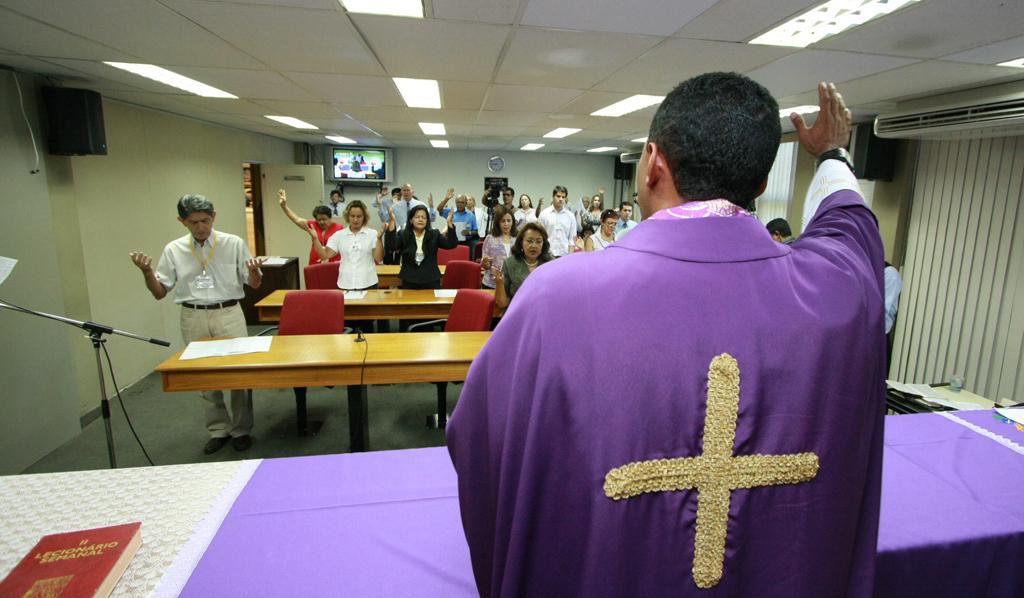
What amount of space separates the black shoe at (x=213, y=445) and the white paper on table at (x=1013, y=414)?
13.7 ft

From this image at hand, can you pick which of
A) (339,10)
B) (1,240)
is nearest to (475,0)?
(339,10)

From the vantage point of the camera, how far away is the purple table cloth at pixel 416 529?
1.04 m

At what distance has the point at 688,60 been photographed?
2953 millimetres

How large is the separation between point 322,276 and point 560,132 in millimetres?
4225

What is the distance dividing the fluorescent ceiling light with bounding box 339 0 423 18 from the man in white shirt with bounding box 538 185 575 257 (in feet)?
15.0

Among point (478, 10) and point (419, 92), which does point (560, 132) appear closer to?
point (419, 92)

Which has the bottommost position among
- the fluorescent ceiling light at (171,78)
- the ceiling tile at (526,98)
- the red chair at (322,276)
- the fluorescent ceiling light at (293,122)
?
the red chair at (322,276)

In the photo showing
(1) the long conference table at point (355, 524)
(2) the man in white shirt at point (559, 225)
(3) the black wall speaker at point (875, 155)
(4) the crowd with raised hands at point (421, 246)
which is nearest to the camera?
(1) the long conference table at point (355, 524)

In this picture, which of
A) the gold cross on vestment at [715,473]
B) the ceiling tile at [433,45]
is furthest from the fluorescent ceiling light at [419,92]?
the gold cross on vestment at [715,473]

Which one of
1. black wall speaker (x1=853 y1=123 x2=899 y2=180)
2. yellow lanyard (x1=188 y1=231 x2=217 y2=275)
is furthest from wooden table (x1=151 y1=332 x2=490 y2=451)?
black wall speaker (x1=853 y1=123 x2=899 y2=180)

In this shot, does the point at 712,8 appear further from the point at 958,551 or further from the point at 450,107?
the point at 450,107

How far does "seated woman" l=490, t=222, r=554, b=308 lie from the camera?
3.92 meters

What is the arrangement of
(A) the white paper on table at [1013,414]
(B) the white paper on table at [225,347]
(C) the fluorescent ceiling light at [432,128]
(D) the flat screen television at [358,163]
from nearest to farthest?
(A) the white paper on table at [1013,414] < (B) the white paper on table at [225,347] < (C) the fluorescent ceiling light at [432,128] < (D) the flat screen television at [358,163]

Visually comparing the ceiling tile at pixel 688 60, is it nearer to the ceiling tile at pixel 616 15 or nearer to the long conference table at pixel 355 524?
the ceiling tile at pixel 616 15
